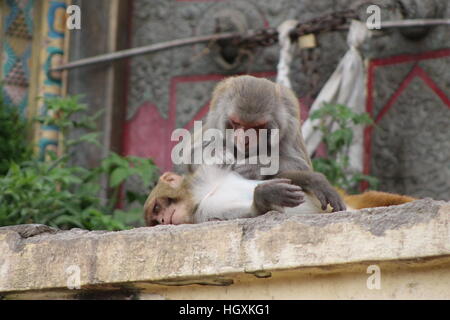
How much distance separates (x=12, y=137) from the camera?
7.95 metres

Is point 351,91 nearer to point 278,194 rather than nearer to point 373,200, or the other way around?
point 373,200

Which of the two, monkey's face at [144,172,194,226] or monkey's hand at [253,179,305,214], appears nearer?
monkey's hand at [253,179,305,214]

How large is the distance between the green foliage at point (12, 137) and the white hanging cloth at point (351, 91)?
2140mm

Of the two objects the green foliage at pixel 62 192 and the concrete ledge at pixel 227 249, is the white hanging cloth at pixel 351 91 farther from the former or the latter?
the concrete ledge at pixel 227 249

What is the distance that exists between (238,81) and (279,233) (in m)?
1.25

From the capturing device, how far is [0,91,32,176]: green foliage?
307 inches

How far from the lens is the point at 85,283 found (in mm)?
3730

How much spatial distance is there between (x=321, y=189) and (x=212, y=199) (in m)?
0.49

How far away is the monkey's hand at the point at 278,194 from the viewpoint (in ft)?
12.6

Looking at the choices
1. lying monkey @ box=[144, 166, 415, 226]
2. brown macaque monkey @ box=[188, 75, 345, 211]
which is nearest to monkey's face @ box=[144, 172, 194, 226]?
lying monkey @ box=[144, 166, 415, 226]

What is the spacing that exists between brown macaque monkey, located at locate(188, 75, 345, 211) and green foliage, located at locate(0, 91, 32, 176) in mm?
3417

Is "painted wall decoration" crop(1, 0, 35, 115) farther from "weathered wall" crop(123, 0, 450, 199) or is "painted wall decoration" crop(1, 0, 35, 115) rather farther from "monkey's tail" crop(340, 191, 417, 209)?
"monkey's tail" crop(340, 191, 417, 209)
